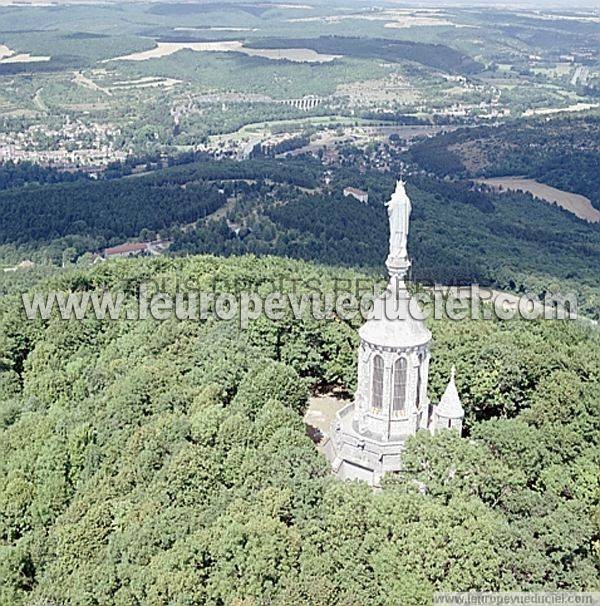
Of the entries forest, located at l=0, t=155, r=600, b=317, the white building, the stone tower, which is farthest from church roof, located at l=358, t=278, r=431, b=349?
the white building

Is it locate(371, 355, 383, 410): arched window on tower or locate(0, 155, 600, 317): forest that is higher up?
locate(371, 355, 383, 410): arched window on tower

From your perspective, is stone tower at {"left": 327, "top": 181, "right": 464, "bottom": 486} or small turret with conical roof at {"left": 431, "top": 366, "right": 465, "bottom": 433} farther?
small turret with conical roof at {"left": 431, "top": 366, "right": 465, "bottom": 433}

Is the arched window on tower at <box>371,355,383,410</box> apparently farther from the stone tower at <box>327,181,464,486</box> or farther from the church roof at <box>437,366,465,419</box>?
the church roof at <box>437,366,465,419</box>

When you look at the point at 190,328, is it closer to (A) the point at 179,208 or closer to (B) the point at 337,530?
(B) the point at 337,530

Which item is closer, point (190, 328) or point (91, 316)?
point (190, 328)

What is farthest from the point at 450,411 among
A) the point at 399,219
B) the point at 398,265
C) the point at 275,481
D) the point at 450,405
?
the point at 399,219

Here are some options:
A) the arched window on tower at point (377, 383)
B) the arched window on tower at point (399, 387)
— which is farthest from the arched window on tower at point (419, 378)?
the arched window on tower at point (377, 383)

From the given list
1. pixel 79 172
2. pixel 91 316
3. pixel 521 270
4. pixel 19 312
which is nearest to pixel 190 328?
pixel 91 316
